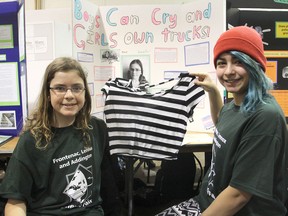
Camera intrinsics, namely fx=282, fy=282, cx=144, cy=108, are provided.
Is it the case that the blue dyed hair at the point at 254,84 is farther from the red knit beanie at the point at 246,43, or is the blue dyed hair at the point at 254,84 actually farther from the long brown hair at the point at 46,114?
the long brown hair at the point at 46,114

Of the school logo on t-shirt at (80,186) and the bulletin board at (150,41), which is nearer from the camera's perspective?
the school logo on t-shirt at (80,186)

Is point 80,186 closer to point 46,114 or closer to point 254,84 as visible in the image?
point 46,114

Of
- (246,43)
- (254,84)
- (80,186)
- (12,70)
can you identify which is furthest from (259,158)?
(12,70)

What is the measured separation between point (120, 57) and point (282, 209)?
4.78 ft

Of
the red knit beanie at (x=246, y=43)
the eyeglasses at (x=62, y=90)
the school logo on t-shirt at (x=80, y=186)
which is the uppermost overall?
the red knit beanie at (x=246, y=43)

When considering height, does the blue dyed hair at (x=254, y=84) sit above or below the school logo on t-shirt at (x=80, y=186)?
above

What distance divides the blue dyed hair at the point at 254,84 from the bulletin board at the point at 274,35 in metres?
1.06

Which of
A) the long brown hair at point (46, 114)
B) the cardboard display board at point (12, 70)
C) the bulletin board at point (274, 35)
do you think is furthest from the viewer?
the bulletin board at point (274, 35)

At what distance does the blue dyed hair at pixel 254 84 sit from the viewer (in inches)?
36.9

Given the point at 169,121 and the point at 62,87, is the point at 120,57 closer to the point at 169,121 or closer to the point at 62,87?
the point at 169,121

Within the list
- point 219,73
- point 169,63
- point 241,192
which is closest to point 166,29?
point 169,63

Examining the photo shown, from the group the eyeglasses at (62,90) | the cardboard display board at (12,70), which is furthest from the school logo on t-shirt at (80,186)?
the cardboard display board at (12,70)

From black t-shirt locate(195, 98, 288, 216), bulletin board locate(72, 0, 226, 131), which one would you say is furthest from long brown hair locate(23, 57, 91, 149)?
bulletin board locate(72, 0, 226, 131)

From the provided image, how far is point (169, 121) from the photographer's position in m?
1.39
